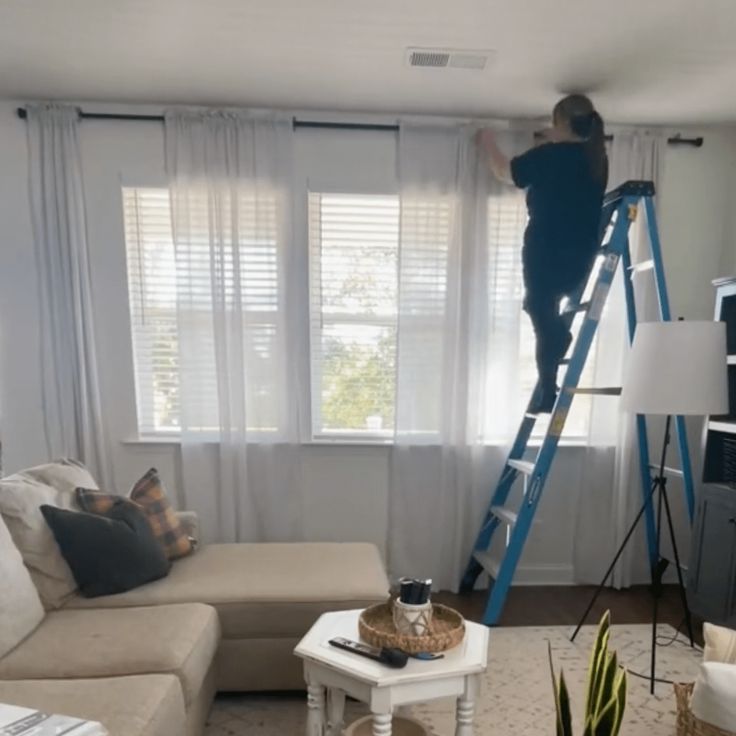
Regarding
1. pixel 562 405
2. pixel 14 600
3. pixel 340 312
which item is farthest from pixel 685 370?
pixel 14 600

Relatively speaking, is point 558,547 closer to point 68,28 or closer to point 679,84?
point 679,84

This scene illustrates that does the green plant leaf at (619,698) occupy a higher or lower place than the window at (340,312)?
lower

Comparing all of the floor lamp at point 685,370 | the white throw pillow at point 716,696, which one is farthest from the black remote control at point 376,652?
the floor lamp at point 685,370

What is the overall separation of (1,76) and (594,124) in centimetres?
282

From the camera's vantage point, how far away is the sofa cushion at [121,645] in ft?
5.04

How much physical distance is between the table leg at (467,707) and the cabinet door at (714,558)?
5.09ft

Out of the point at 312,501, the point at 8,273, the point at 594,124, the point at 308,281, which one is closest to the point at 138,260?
the point at 8,273

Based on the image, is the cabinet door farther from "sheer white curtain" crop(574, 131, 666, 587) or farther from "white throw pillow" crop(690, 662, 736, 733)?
"white throw pillow" crop(690, 662, 736, 733)

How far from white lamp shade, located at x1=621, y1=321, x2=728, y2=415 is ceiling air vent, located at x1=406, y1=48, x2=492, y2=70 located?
4.40 feet

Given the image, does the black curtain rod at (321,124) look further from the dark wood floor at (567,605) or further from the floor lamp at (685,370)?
the dark wood floor at (567,605)

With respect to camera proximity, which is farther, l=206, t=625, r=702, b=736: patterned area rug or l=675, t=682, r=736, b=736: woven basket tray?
l=206, t=625, r=702, b=736: patterned area rug

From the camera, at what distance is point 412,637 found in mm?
1497

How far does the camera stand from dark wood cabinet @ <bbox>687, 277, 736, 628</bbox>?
2363 mm

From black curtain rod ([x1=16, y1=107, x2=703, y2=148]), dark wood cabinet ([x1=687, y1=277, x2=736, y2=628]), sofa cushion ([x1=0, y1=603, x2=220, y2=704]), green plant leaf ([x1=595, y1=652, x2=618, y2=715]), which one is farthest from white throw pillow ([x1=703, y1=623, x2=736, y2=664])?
black curtain rod ([x1=16, y1=107, x2=703, y2=148])
